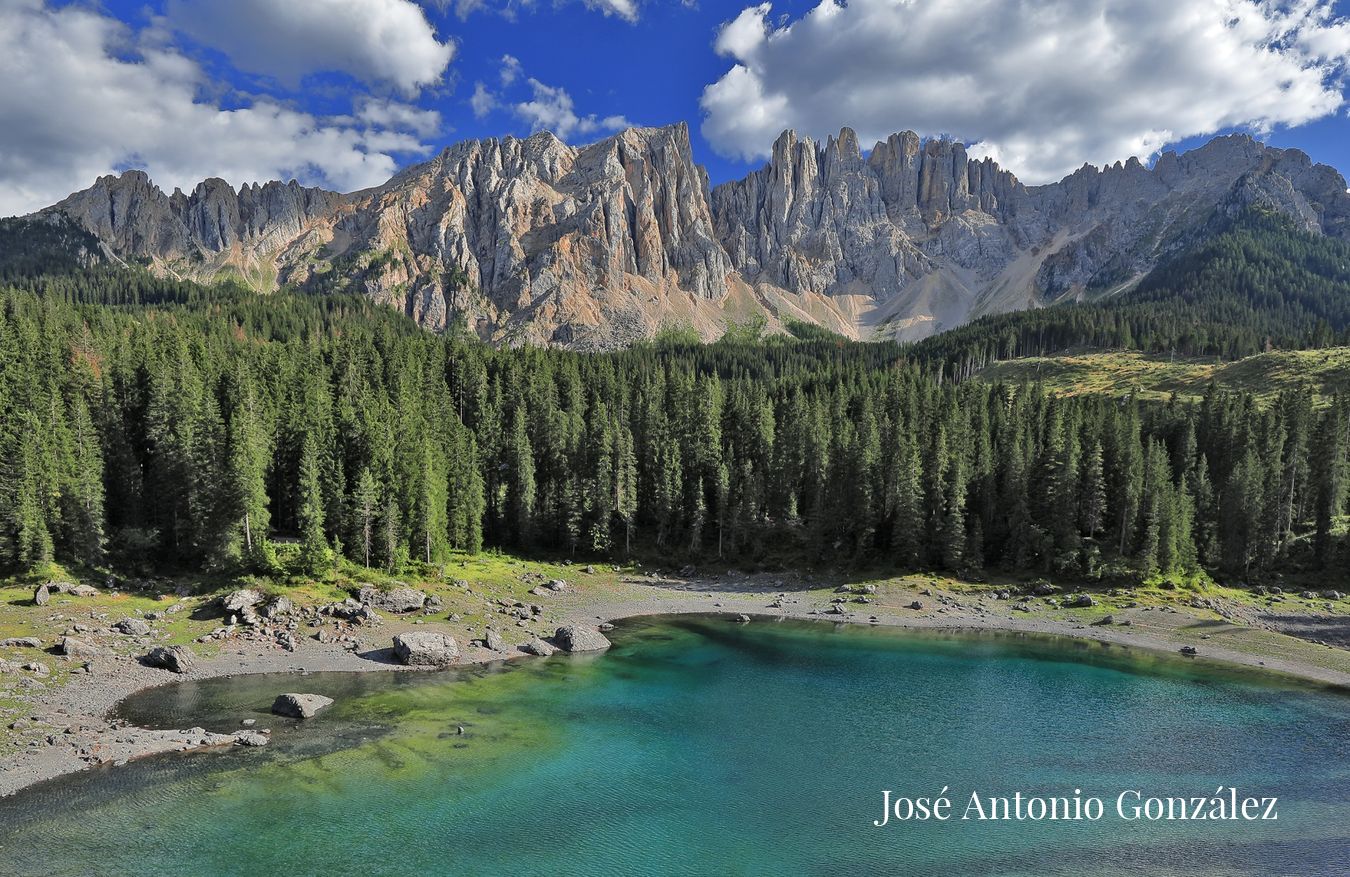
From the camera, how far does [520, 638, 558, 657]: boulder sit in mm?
61312

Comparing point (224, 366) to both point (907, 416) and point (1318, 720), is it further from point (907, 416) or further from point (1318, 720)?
point (1318, 720)

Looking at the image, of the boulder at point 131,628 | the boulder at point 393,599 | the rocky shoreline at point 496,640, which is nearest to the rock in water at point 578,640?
the rocky shoreline at point 496,640

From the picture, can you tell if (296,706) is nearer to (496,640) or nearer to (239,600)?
(496,640)

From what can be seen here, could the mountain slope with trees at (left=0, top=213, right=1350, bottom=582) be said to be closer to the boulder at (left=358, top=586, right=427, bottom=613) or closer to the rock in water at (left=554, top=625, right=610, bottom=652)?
the boulder at (left=358, top=586, right=427, bottom=613)

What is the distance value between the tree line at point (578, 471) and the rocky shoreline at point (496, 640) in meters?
10.7

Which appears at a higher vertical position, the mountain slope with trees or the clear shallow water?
the mountain slope with trees

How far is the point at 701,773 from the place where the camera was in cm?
3947

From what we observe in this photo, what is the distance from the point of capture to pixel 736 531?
102 meters

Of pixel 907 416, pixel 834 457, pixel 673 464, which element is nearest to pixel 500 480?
pixel 673 464

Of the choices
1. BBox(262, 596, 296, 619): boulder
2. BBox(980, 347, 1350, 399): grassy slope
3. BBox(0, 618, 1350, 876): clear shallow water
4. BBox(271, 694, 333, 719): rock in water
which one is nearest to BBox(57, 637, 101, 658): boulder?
BBox(0, 618, 1350, 876): clear shallow water

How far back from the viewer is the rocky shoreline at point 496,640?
39.8 metres

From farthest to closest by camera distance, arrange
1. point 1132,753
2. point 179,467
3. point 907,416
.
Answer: point 907,416 < point 179,467 < point 1132,753

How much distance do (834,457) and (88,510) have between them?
280 feet

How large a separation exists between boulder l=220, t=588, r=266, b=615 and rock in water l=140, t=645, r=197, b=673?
826 cm
